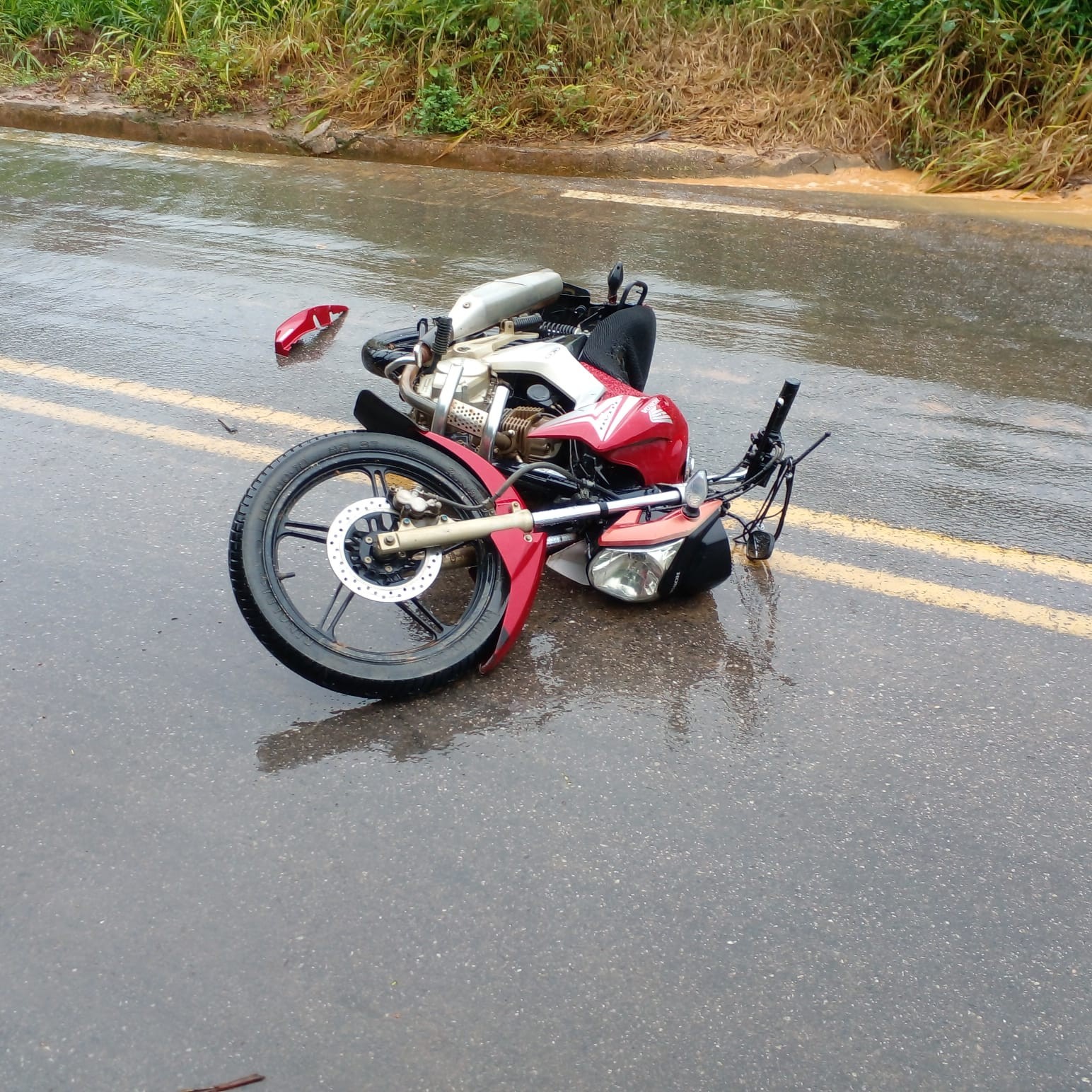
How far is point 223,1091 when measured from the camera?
2.29 meters

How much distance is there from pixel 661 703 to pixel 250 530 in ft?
4.30

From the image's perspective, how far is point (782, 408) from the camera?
3816mm

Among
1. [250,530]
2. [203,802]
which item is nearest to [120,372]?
[250,530]

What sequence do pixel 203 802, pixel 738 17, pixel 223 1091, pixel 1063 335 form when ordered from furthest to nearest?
1. pixel 738 17
2. pixel 1063 335
3. pixel 203 802
4. pixel 223 1091

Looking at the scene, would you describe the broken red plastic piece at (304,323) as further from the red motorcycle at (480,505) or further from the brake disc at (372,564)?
the brake disc at (372,564)

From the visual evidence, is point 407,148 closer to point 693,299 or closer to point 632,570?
point 693,299

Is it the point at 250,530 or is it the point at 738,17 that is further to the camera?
the point at 738,17

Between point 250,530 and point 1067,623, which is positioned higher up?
point 250,530

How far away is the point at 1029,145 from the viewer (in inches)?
381

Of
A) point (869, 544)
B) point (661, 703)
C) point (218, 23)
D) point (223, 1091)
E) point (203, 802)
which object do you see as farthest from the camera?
point (218, 23)

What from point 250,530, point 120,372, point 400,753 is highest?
point 250,530

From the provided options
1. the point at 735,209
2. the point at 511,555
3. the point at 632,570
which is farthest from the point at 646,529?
the point at 735,209

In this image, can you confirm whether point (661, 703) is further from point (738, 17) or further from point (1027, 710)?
point (738, 17)

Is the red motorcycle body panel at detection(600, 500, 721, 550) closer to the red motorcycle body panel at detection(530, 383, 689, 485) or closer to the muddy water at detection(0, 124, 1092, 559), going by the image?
the red motorcycle body panel at detection(530, 383, 689, 485)
